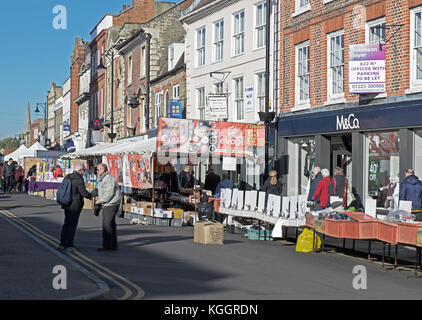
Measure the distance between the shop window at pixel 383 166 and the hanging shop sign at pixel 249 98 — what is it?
753 cm

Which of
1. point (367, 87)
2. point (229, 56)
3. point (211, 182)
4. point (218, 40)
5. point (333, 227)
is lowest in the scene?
point (333, 227)

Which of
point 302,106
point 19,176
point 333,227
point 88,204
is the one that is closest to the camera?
point 333,227

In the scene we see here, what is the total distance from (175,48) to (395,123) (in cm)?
2265

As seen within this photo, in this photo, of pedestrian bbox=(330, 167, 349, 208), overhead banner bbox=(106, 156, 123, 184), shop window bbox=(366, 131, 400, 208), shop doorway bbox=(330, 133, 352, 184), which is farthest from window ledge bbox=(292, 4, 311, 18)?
overhead banner bbox=(106, 156, 123, 184)

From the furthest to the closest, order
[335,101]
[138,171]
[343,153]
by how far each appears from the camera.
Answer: [138,171] < [343,153] < [335,101]

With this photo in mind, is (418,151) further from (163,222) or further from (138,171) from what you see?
(138,171)

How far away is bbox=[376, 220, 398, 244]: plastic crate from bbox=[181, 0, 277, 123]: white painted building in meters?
14.1

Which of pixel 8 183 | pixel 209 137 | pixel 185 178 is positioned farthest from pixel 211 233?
pixel 8 183

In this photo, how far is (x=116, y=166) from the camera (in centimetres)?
2592

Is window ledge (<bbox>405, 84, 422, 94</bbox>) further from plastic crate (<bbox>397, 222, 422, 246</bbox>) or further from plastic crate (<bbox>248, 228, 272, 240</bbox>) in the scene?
plastic crate (<bbox>397, 222, 422, 246</bbox>)

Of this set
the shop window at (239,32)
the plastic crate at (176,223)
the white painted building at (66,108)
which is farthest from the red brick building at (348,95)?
the white painted building at (66,108)

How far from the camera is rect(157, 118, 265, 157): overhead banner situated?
20562mm

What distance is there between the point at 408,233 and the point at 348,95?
996 centimetres
